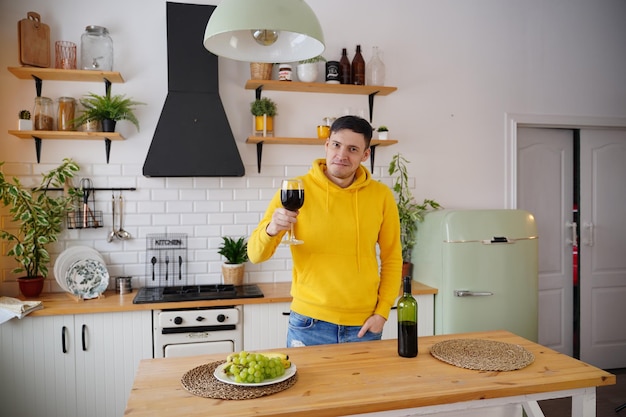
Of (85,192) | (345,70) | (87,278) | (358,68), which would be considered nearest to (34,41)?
(85,192)

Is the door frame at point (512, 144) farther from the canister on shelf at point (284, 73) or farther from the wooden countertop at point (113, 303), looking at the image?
the canister on shelf at point (284, 73)

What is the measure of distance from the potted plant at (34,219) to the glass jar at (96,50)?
2.20ft

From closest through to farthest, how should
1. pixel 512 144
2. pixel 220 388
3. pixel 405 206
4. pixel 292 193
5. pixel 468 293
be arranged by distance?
pixel 220 388
pixel 292 193
pixel 468 293
pixel 405 206
pixel 512 144

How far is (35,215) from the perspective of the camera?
3326 millimetres

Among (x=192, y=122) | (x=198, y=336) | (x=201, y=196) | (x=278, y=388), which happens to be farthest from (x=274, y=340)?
(x=278, y=388)

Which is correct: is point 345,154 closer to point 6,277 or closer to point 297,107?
point 297,107

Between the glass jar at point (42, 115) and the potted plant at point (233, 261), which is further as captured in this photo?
the potted plant at point (233, 261)

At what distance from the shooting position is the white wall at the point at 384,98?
12.0ft

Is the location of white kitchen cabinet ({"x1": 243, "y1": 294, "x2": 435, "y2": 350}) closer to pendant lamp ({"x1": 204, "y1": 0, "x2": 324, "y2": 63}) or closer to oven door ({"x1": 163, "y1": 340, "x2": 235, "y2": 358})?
oven door ({"x1": 163, "y1": 340, "x2": 235, "y2": 358})

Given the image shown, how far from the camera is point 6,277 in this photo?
3.53 meters

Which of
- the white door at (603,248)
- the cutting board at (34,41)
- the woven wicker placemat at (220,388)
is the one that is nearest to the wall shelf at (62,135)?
the cutting board at (34,41)

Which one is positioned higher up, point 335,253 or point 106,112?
point 106,112

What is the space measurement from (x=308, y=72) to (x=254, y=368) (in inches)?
107

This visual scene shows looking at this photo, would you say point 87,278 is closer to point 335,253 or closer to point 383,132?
point 335,253
